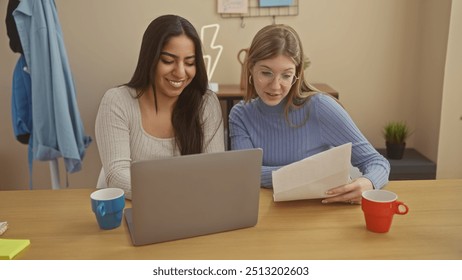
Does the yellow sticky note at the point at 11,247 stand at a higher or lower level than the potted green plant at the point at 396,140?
higher

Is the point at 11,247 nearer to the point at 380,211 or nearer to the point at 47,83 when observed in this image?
the point at 380,211

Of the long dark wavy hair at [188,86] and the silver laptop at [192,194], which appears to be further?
the long dark wavy hair at [188,86]

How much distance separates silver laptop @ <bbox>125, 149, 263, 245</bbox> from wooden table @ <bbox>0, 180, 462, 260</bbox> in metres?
0.03

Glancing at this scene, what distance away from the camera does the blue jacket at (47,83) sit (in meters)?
1.98

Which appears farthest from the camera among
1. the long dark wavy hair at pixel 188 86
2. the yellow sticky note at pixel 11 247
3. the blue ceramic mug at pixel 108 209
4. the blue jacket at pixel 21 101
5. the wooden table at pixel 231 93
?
the wooden table at pixel 231 93

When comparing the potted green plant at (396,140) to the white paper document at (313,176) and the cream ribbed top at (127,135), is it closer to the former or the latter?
the cream ribbed top at (127,135)

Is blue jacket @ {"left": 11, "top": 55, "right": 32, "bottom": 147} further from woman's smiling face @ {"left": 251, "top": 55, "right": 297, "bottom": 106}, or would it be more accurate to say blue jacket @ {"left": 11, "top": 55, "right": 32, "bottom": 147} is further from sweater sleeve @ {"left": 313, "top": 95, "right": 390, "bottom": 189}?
sweater sleeve @ {"left": 313, "top": 95, "right": 390, "bottom": 189}

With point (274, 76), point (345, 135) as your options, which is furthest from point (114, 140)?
point (345, 135)

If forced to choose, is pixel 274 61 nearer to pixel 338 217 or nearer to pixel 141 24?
pixel 338 217

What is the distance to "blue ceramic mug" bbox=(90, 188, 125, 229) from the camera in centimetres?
99

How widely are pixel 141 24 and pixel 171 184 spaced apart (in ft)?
7.11

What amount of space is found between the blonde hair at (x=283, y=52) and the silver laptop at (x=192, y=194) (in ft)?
1.64

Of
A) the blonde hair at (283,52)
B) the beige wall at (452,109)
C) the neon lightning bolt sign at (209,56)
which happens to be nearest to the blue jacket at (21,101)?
the neon lightning bolt sign at (209,56)

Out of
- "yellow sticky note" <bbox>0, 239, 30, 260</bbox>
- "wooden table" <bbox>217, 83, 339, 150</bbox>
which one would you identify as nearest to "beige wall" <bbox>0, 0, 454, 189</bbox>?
"wooden table" <bbox>217, 83, 339, 150</bbox>
